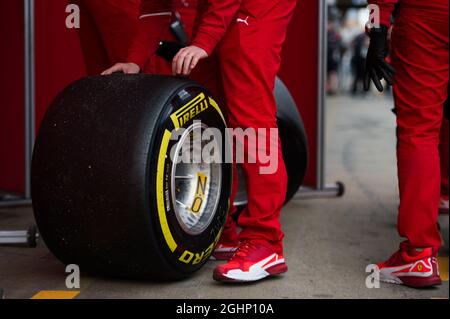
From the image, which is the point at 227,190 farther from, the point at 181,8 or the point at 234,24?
the point at 181,8

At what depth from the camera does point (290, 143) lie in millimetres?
4094

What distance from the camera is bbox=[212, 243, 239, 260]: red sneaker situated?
11.1ft

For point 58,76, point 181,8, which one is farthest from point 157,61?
point 58,76

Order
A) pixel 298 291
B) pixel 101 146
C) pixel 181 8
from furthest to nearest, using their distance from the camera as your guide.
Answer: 1. pixel 181 8
2. pixel 298 291
3. pixel 101 146

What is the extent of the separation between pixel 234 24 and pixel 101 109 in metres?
0.65

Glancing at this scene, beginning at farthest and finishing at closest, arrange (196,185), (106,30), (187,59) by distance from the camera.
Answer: (106,30), (196,185), (187,59)

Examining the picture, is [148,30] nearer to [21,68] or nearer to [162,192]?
[162,192]

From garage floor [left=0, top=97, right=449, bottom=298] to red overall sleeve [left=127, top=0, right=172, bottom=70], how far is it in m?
0.92

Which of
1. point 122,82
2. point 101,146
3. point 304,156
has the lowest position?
point 304,156

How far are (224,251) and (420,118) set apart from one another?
101 centimetres

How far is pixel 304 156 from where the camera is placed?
4.16 metres

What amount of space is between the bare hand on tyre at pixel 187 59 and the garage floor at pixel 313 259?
2.61 ft

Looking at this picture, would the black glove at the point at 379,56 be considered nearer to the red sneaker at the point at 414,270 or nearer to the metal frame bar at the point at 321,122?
the red sneaker at the point at 414,270

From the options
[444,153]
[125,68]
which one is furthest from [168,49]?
[444,153]
